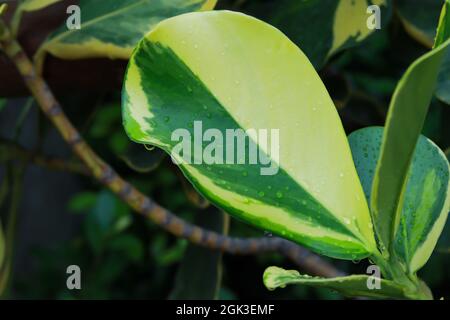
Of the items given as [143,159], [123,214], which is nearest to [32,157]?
[143,159]

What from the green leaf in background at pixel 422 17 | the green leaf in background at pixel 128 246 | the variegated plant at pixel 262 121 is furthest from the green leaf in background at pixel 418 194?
the green leaf in background at pixel 128 246

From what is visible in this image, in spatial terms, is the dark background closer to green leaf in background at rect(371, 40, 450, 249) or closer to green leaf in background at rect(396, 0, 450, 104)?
green leaf in background at rect(396, 0, 450, 104)

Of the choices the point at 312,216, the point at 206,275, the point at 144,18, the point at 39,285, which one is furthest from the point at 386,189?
the point at 39,285

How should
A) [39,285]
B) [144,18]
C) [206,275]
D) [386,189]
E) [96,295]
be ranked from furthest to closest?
[39,285], [96,295], [206,275], [144,18], [386,189]

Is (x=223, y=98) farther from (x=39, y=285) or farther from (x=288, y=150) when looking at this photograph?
(x=39, y=285)

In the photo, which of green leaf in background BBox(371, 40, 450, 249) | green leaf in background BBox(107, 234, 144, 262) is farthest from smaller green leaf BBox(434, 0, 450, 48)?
green leaf in background BBox(107, 234, 144, 262)

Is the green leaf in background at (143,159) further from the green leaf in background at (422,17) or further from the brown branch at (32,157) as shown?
the green leaf in background at (422,17)

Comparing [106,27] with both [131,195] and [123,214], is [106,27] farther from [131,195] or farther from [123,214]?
[123,214]
